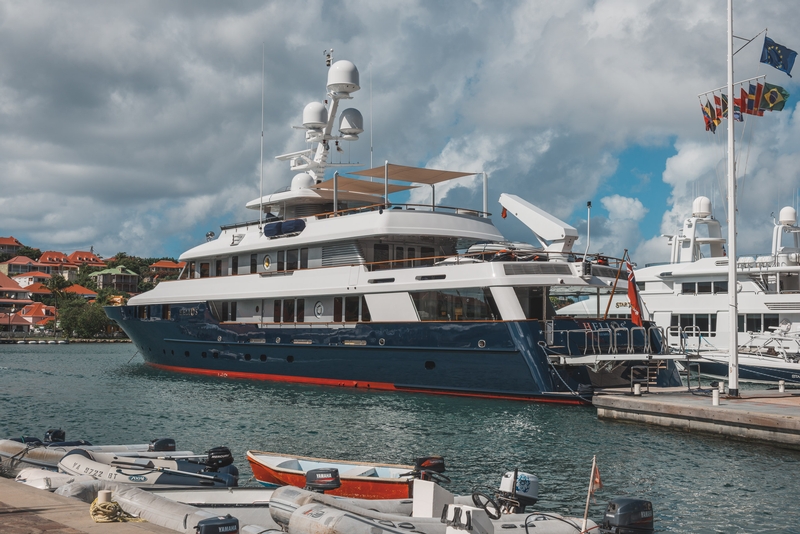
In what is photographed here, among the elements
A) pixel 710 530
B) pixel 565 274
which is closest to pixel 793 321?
pixel 565 274

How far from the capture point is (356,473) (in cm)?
1138

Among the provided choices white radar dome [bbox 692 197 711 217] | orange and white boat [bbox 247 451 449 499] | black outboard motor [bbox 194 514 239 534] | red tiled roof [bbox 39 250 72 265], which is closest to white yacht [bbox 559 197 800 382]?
white radar dome [bbox 692 197 711 217]

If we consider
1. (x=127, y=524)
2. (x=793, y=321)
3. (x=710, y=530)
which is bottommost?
(x=710, y=530)

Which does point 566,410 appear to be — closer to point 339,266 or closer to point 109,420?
point 339,266

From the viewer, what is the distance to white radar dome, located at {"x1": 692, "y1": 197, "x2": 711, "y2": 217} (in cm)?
4059

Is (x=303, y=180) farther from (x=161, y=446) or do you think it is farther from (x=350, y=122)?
(x=161, y=446)

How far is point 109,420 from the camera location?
1917 centimetres

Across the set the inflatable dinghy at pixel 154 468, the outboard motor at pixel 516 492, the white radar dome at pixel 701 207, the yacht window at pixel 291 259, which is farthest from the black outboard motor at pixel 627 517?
the white radar dome at pixel 701 207

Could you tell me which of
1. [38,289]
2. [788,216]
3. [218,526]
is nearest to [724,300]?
[788,216]

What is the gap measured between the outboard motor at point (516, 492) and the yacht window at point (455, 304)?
11.3 m

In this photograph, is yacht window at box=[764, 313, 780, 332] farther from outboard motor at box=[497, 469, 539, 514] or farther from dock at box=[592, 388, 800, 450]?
outboard motor at box=[497, 469, 539, 514]

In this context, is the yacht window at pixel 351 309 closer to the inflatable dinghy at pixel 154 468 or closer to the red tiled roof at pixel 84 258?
the inflatable dinghy at pixel 154 468

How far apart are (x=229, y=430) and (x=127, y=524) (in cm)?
1060

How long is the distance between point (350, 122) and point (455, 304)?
1304cm
